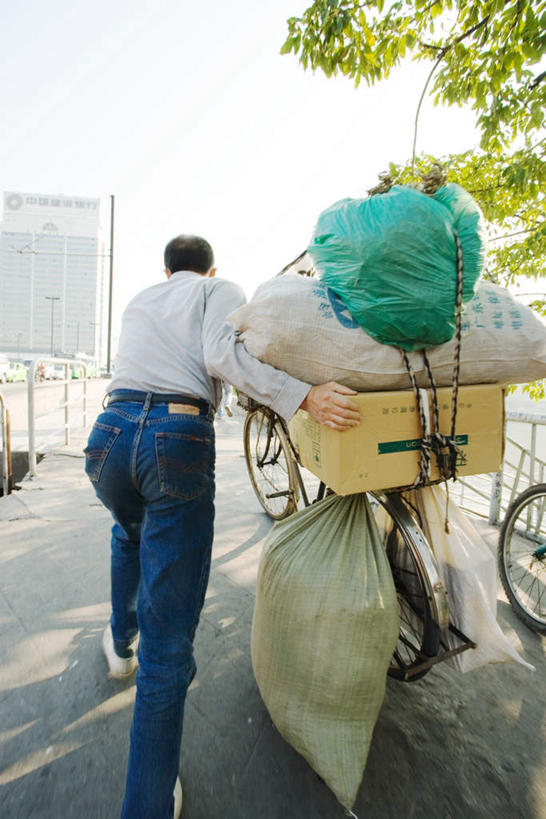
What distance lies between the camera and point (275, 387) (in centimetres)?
116

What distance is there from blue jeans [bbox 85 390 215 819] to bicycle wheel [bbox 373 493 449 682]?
65 cm

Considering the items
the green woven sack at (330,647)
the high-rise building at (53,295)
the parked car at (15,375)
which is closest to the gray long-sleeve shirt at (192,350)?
the green woven sack at (330,647)

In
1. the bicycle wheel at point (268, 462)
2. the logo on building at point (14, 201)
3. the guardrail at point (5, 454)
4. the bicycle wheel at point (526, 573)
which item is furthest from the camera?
the logo on building at point (14, 201)

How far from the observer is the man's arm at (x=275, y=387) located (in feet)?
3.63

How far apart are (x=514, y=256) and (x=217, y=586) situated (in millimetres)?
4058

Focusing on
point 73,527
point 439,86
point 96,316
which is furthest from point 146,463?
point 96,316

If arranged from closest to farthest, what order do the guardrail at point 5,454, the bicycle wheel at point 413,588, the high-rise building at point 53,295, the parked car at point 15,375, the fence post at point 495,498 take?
the bicycle wheel at point 413,588
the fence post at point 495,498
the guardrail at point 5,454
the parked car at point 15,375
the high-rise building at point 53,295

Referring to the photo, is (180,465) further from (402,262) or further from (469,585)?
(469,585)

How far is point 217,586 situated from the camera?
2.30 metres

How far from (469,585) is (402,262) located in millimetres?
1042

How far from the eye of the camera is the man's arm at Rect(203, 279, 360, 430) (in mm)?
1105

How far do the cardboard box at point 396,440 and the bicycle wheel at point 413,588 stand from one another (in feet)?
0.70

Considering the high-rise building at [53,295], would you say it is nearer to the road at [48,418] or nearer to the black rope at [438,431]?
the road at [48,418]

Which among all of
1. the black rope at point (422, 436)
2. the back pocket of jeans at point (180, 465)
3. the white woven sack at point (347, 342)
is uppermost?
the white woven sack at point (347, 342)
